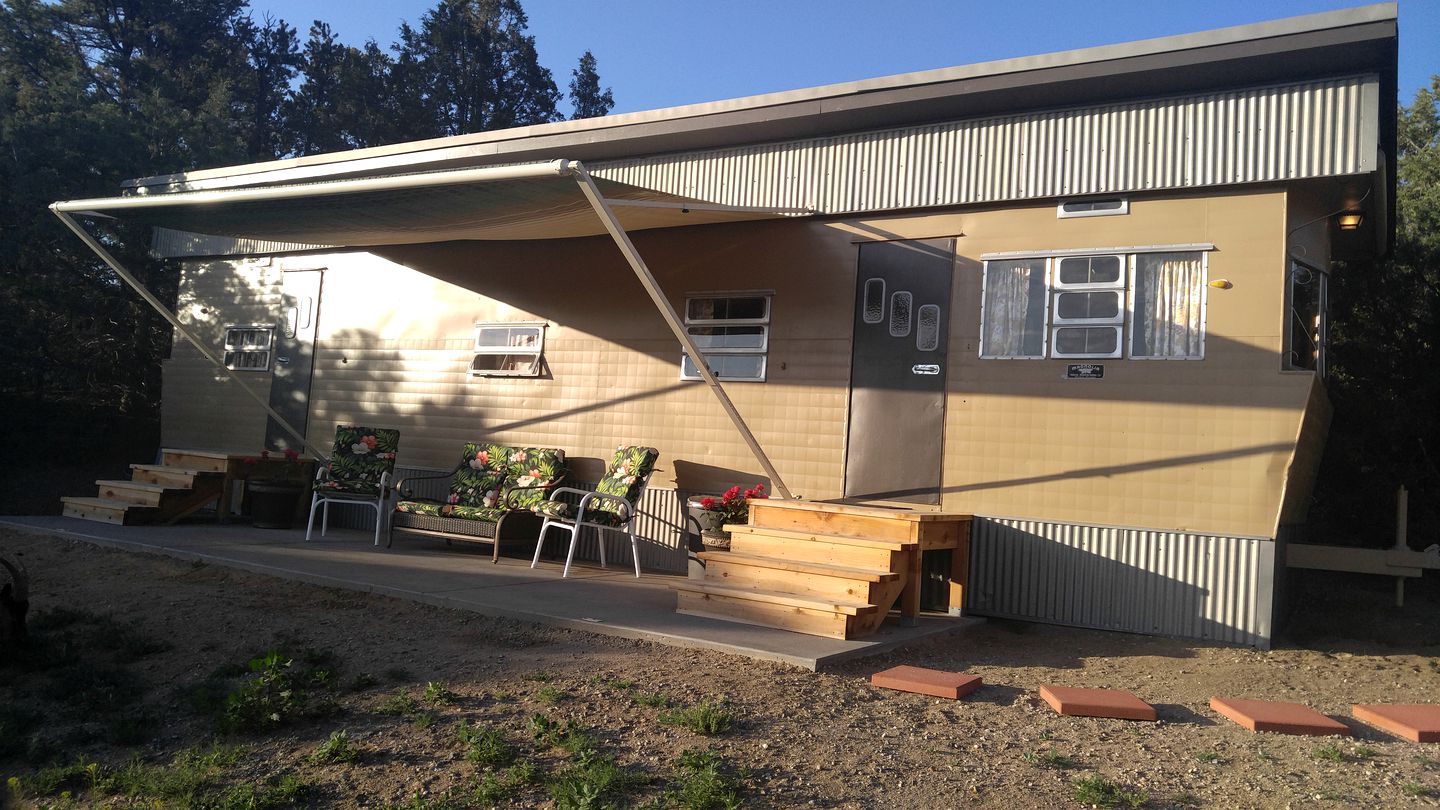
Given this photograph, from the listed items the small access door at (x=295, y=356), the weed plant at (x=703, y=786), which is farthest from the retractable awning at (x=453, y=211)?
the weed plant at (x=703, y=786)

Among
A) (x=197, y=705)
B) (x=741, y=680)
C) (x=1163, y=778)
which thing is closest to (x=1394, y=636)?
(x=1163, y=778)

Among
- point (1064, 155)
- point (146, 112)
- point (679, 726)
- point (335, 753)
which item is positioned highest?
point (146, 112)

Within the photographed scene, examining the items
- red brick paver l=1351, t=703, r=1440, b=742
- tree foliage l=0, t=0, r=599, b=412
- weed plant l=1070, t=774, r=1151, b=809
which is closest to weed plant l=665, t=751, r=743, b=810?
weed plant l=1070, t=774, r=1151, b=809

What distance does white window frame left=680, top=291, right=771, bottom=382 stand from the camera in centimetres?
777

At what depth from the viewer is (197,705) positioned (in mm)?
4004

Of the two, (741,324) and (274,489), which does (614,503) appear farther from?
(274,489)

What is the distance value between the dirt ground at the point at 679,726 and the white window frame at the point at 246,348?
5.37 m

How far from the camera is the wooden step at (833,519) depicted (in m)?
5.79

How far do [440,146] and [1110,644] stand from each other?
22.0ft

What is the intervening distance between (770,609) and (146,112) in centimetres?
1724

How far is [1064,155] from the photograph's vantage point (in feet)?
21.4

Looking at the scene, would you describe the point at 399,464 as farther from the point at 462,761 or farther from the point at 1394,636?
the point at 1394,636

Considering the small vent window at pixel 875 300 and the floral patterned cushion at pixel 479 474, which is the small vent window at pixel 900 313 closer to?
the small vent window at pixel 875 300

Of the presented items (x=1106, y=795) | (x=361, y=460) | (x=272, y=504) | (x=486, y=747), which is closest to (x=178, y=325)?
(x=272, y=504)
